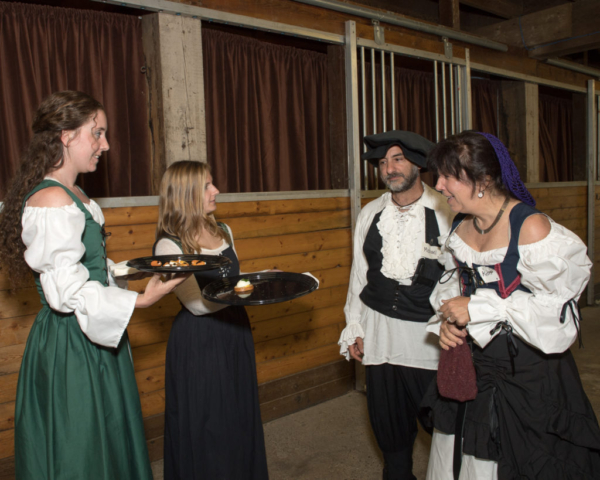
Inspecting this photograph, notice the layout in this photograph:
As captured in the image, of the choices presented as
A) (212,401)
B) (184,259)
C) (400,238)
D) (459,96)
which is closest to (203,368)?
(212,401)

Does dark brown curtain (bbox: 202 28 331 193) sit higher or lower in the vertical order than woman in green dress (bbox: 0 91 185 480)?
higher

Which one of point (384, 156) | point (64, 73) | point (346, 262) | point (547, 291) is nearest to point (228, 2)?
point (64, 73)

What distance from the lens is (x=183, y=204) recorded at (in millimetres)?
2109

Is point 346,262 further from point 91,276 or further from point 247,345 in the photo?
point 91,276

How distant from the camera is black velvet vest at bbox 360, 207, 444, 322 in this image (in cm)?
225

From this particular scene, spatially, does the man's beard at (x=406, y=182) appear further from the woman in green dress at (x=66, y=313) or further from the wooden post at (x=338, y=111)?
the wooden post at (x=338, y=111)

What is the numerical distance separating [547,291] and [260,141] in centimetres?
272

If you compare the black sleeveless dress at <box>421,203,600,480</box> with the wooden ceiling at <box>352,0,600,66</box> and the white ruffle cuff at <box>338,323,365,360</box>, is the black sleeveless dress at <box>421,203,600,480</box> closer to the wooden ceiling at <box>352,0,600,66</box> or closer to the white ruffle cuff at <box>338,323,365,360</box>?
the white ruffle cuff at <box>338,323,365,360</box>

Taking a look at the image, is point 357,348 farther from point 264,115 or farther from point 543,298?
point 264,115

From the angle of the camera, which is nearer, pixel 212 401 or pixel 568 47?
pixel 212 401

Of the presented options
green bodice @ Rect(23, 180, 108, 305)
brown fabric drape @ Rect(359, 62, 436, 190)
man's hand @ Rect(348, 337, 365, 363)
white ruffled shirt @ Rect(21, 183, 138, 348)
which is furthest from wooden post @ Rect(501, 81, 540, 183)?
white ruffled shirt @ Rect(21, 183, 138, 348)

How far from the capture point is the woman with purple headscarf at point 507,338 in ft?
5.03

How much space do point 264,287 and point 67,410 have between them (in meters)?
0.80

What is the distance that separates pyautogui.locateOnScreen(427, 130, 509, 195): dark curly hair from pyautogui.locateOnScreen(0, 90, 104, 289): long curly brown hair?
47.6 inches
